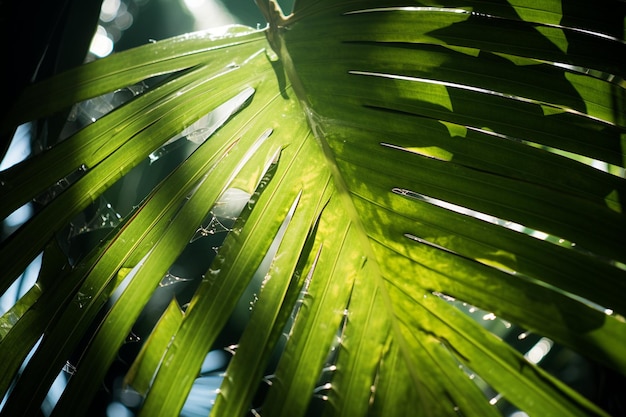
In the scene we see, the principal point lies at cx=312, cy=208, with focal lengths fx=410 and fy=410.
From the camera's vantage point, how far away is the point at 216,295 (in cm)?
68

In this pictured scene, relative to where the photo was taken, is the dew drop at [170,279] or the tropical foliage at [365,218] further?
the dew drop at [170,279]

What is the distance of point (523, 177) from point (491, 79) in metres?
0.18

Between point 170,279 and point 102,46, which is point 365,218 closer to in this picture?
point 170,279

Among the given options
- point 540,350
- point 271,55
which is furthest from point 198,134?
point 540,350

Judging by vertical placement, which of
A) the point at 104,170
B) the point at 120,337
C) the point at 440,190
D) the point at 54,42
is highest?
the point at 54,42

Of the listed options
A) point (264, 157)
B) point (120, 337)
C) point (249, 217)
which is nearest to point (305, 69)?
point (264, 157)

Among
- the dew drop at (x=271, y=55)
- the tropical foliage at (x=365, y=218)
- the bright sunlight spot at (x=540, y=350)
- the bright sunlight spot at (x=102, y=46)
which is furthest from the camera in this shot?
the bright sunlight spot at (x=540, y=350)

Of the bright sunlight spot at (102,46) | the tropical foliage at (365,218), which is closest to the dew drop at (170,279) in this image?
the tropical foliage at (365,218)

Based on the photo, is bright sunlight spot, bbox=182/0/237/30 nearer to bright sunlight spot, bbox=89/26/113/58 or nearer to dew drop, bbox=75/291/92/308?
bright sunlight spot, bbox=89/26/113/58

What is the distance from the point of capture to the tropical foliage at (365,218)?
0.61 metres

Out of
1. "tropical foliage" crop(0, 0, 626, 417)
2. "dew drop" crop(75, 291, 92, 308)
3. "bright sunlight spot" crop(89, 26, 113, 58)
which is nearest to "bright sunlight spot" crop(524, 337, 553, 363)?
"tropical foliage" crop(0, 0, 626, 417)

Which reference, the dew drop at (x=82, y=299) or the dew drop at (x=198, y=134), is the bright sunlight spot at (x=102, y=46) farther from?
the dew drop at (x=82, y=299)

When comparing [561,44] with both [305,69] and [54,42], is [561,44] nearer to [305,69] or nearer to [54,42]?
[305,69]

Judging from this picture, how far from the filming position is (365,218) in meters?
0.73
